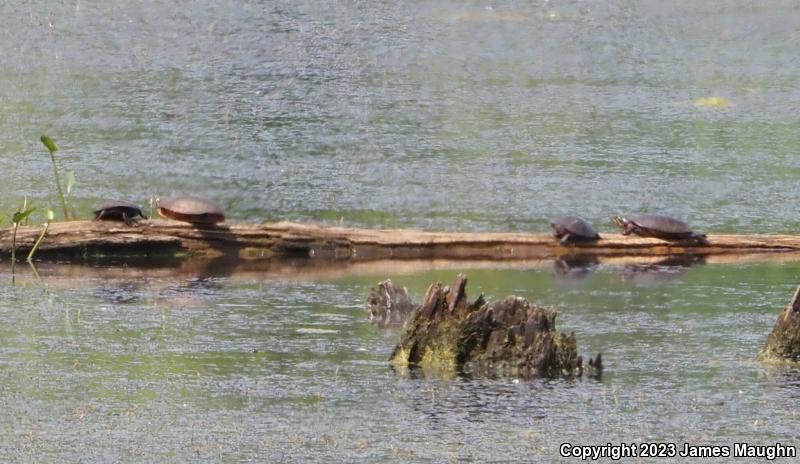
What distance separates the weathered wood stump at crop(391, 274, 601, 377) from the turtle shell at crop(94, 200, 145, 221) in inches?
174

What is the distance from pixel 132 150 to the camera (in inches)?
675

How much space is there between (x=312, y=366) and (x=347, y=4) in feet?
51.5

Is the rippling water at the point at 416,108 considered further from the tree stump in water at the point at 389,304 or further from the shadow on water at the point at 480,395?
the shadow on water at the point at 480,395

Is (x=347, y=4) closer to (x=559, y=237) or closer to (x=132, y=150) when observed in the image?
(x=132, y=150)

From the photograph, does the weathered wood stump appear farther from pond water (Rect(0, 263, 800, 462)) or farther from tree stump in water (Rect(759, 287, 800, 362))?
tree stump in water (Rect(759, 287, 800, 362))

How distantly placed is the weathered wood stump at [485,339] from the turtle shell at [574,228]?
4305mm

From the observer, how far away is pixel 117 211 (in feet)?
44.2

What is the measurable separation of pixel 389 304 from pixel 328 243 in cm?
268

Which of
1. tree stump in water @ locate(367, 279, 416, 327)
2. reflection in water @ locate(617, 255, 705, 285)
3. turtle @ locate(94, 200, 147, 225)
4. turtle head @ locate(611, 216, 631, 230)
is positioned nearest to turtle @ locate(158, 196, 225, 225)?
turtle @ locate(94, 200, 147, 225)

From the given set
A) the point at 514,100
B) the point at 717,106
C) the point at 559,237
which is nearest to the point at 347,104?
the point at 514,100

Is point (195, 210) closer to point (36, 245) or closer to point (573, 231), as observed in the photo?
point (36, 245)

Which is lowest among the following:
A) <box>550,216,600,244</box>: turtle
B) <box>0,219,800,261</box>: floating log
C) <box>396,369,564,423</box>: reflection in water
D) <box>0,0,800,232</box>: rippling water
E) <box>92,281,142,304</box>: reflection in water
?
<box>396,369,564,423</box>: reflection in water

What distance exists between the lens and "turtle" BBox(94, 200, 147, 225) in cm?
1338

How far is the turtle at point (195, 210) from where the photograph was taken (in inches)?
533
